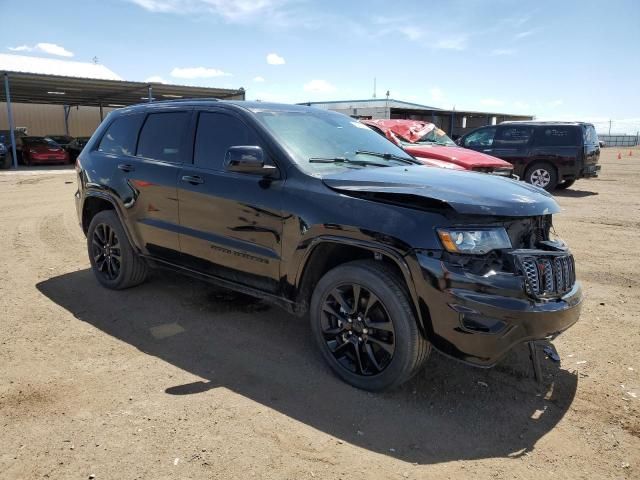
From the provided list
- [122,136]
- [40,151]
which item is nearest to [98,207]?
[122,136]

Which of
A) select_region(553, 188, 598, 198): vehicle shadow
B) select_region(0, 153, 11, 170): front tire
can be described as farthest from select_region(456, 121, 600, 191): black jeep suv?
select_region(0, 153, 11, 170): front tire

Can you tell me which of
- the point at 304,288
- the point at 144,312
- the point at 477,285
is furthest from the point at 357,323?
the point at 144,312

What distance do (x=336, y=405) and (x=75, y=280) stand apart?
3781 mm

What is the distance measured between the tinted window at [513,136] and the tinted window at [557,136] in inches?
11.1

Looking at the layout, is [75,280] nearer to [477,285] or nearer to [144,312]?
[144,312]

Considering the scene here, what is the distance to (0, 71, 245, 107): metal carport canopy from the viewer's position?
79.8ft

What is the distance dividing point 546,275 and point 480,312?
1.68 feet

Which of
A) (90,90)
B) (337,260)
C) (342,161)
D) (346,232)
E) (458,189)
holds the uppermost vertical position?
(90,90)

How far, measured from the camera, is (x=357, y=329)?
3260 millimetres

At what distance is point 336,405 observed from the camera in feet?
10.2

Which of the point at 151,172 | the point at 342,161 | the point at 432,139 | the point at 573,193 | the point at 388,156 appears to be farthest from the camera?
the point at 573,193

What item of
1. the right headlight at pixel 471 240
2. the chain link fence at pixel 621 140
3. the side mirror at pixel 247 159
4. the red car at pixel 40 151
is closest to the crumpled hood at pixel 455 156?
the side mirror at pixel 247 159

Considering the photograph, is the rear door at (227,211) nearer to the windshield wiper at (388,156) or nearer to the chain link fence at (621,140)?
the windshield wiper at (388,156)

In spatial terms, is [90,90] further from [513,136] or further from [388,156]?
[388,156]
